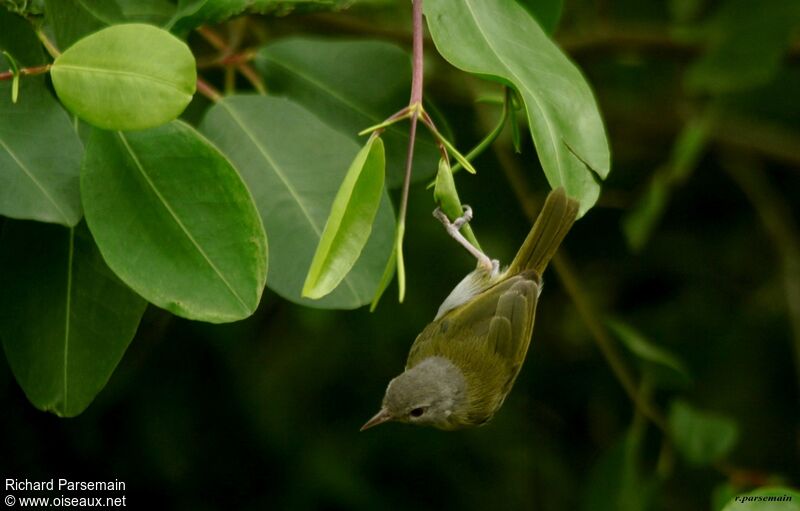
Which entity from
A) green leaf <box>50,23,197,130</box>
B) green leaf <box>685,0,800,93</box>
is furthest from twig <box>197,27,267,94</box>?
green leaf <box>685,0,800,93</box>

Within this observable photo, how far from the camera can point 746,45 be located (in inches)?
135

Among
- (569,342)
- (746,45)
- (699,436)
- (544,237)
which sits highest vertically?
(746,45)

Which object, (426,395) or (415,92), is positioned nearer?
(415,92)

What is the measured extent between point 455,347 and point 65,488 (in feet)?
4.16

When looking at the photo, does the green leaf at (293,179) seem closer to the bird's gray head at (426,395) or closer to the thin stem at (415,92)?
the thin stem at (415,92)

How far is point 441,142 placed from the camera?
1.59 m

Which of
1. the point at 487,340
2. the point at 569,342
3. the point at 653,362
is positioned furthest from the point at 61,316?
the point at 569,342

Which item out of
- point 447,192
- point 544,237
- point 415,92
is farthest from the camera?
point 544,237

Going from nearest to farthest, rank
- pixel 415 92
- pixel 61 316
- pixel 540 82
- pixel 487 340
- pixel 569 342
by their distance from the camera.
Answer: pixel 415 92, pixel 540 82, pixel 61 316, pixel 487 340, pixel 569 342

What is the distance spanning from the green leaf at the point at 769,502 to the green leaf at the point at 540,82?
62 cm

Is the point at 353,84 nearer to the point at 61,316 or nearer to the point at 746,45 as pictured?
the point at 61,316

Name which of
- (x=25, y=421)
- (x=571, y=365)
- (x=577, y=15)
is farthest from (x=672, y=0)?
(x=25, y=421)

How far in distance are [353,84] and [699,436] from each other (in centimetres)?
144

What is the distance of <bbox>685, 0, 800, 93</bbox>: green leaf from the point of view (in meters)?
3.38
